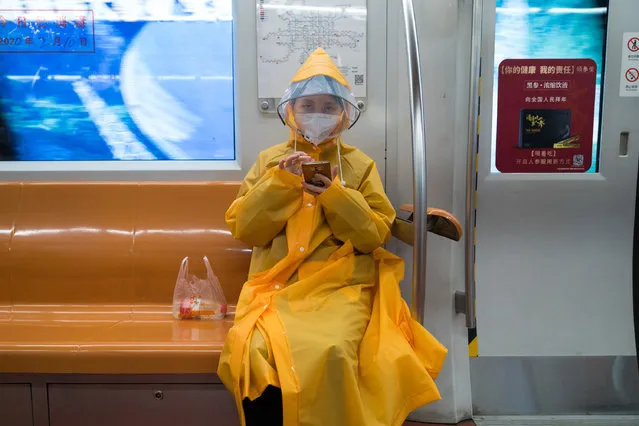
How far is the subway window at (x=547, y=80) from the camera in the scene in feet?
8.64

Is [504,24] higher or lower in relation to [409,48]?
higher

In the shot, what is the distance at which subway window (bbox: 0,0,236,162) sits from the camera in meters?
2.96

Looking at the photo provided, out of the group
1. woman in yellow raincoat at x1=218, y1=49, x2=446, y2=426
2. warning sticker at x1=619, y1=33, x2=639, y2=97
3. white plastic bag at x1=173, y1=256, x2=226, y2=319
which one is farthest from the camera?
warning sticker at x1=619, y1=33, x2=639, y2=97

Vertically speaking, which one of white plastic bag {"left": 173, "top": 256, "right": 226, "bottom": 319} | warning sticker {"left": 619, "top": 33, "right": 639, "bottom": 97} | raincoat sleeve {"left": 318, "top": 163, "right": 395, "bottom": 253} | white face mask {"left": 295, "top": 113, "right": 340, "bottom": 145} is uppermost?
warning sticker {"left": 619, "top": 33, "right": 639, "bottom": 97}

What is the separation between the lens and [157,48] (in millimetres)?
2982

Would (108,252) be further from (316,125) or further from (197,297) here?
(316,125)

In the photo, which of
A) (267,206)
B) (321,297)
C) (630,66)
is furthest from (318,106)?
(630,66)

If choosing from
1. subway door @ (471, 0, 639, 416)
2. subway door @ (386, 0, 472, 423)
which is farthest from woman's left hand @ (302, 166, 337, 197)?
subway door @ (471, 0, 639, 416)

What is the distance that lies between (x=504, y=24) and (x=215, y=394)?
2.25 m

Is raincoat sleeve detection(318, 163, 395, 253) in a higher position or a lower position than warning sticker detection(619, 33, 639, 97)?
lower

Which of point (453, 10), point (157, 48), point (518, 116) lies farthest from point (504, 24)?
point (157, 48)

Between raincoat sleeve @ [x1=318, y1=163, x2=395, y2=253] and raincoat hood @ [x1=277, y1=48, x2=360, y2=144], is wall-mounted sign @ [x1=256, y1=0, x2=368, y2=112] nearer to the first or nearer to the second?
raincoat hood @ [x1=277, y1=48, x2=360, y2=144]

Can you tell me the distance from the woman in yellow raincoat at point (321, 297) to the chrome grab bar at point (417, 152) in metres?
0.22

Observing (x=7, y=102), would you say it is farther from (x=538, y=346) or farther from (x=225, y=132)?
(x=538, y=346)
